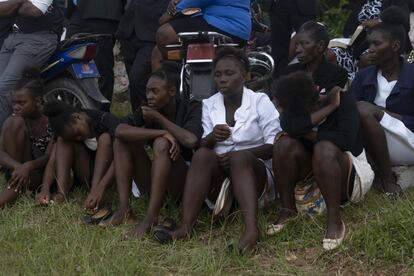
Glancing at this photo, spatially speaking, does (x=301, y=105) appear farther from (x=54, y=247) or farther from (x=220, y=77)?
(x=54, y=247)

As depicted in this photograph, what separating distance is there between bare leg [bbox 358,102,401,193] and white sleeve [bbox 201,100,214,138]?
0.91 meters

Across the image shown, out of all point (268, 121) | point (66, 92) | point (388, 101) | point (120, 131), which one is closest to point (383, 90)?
point (388, 101)

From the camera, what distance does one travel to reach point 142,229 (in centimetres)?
457

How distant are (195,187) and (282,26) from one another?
281 centimetres

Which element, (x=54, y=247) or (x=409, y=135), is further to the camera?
(x=409, y=135)

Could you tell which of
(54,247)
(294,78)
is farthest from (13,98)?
(294,78)

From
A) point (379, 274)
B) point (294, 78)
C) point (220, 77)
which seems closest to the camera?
point (379, 274)

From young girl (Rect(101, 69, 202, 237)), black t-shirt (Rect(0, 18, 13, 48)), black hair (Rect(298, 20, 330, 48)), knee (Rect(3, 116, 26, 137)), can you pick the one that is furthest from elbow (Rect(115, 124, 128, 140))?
black t-shirt (Rect(0, 18, 13, 48))

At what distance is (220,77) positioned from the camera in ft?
15.9

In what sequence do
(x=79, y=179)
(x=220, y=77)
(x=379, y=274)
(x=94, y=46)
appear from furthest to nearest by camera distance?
(x=94, y=46), (x=79, y=179), (x=220, y=77), (x=379, y=274)

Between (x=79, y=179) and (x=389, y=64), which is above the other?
(x=389, y=64)

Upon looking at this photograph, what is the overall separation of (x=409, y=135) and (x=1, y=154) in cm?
273

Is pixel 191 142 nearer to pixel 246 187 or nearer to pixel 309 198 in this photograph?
pixel 246 187

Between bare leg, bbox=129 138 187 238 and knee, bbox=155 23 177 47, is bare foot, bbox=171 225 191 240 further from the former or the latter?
knee, bbox=155 23 177 47
